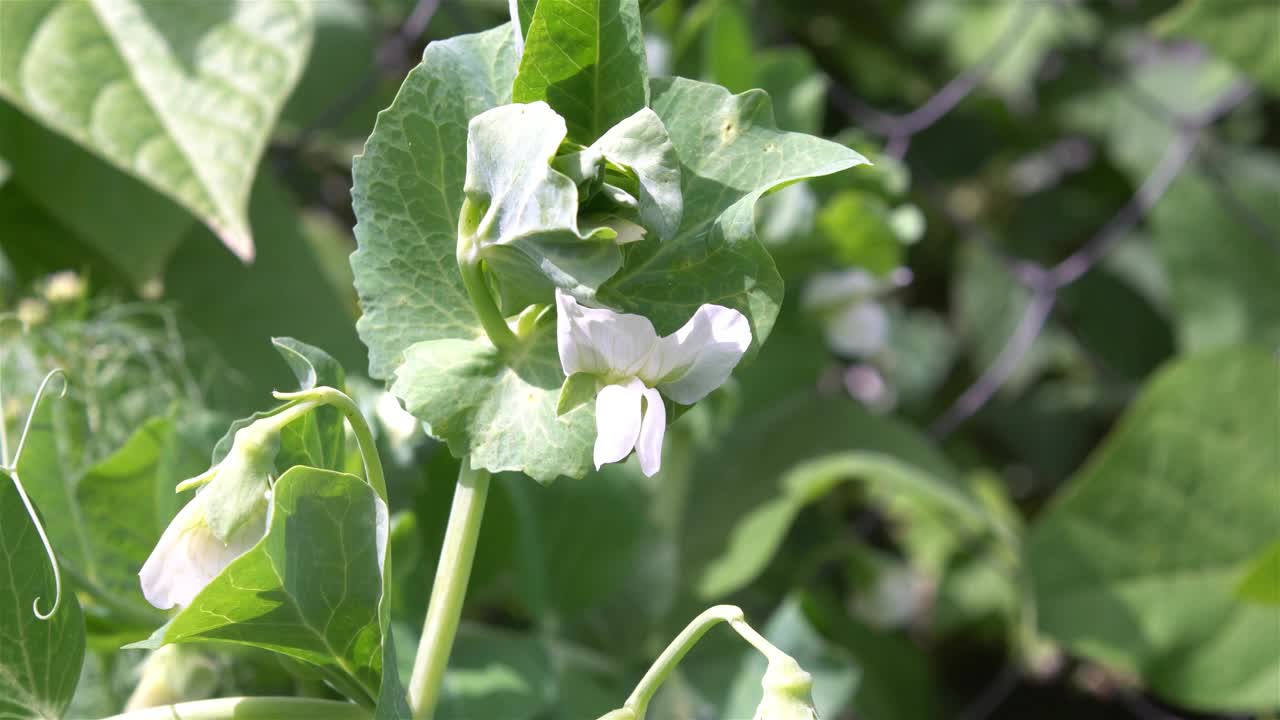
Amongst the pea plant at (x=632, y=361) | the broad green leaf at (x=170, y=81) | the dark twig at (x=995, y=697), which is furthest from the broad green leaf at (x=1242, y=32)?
the broad green leaf at (x=170, y=81)

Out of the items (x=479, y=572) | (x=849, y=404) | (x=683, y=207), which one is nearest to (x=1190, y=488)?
→ (x=849, y=404)

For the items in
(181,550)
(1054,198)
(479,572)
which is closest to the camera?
(181,550)

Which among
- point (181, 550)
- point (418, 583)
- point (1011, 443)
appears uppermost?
point (181, 550)

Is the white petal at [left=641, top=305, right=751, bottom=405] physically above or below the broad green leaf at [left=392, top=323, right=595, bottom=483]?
above

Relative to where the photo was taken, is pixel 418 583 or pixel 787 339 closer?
pixel 418 583

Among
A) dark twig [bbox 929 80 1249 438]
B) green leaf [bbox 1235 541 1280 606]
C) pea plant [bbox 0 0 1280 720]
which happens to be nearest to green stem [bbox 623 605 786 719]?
pea plant [bbox 0 0 1280 720]

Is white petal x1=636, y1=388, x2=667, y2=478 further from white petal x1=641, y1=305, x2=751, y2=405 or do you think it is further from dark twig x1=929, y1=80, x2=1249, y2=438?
dark twig x1=929, y1=80, x2=1249, y2=438

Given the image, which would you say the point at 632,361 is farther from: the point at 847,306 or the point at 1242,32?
the point at 1242,32

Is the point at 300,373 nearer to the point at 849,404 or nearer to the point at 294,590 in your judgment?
the point at 294,590

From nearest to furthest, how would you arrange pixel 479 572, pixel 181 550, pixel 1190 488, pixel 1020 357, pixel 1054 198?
pixel 181 550 < pixel 479 572 < pixel 1190 488 < pixel 1020 357 < pixel 1054 198
